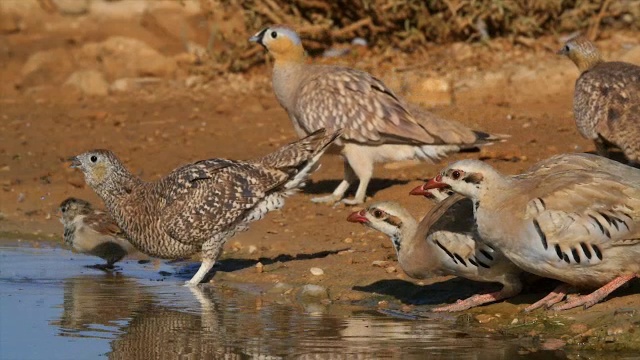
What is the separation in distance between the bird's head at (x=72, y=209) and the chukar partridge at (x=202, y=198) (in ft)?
3.83

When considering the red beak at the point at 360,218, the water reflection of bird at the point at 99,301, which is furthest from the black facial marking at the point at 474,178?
the water reflection of bird at the point at 99,301

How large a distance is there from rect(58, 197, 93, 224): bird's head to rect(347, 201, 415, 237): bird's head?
137 inches

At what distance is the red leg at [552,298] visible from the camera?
8198 mm

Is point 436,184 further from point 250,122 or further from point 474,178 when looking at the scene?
point 250,122

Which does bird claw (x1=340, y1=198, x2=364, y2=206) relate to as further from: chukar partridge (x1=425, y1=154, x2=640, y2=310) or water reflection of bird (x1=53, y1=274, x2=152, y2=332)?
chukar partridge (x1=425, y1=154, x2=640, y2=310)

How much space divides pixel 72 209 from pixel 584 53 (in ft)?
16.6

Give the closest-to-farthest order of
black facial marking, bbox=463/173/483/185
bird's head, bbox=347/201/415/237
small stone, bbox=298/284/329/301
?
black facial marking, bbox=463/173/483/185 < bird's head, bbox=347/201/415/237 < small stone, bbox=298/284/329/301

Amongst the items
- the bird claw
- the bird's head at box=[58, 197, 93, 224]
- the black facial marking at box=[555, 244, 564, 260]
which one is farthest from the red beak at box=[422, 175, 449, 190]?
the bird's head at box=[58, 197, 93, 224]

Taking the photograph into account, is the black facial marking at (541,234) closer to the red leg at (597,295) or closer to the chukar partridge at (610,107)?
the red leg at (597,295)

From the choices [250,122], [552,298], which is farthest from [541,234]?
[250,122]

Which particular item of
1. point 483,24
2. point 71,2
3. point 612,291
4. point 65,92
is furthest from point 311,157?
point 71,2

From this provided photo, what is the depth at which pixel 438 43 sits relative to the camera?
1697 cm

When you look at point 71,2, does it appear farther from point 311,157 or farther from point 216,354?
point 216,354

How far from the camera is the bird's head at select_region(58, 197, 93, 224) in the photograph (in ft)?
38.3
